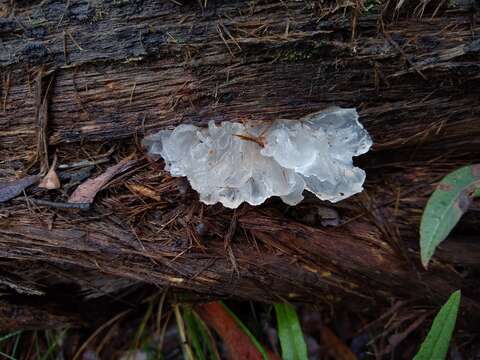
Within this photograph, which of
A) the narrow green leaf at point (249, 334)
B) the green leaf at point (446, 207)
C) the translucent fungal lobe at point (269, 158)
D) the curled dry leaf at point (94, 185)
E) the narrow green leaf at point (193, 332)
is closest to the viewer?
the green leaf at point (446, 207)

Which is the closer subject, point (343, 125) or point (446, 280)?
point (343, 125)

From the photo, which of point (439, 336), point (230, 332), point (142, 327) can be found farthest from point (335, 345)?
point (142, 327)

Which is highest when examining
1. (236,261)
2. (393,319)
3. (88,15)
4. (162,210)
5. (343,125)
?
(88,15)

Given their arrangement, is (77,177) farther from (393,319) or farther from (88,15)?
(393,319)

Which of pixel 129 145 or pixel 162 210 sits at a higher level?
pixel 129 145

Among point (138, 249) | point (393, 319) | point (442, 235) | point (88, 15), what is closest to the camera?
point (442, 235)

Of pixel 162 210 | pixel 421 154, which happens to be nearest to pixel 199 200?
pixel 162 210

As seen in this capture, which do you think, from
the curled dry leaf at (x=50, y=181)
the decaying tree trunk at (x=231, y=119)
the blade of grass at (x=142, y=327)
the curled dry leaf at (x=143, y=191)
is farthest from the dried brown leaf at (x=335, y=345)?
the curled dry leaf at (x=50, y=181)

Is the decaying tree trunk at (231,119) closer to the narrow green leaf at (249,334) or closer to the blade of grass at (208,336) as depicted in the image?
the narrow green leaf at (249,334)
